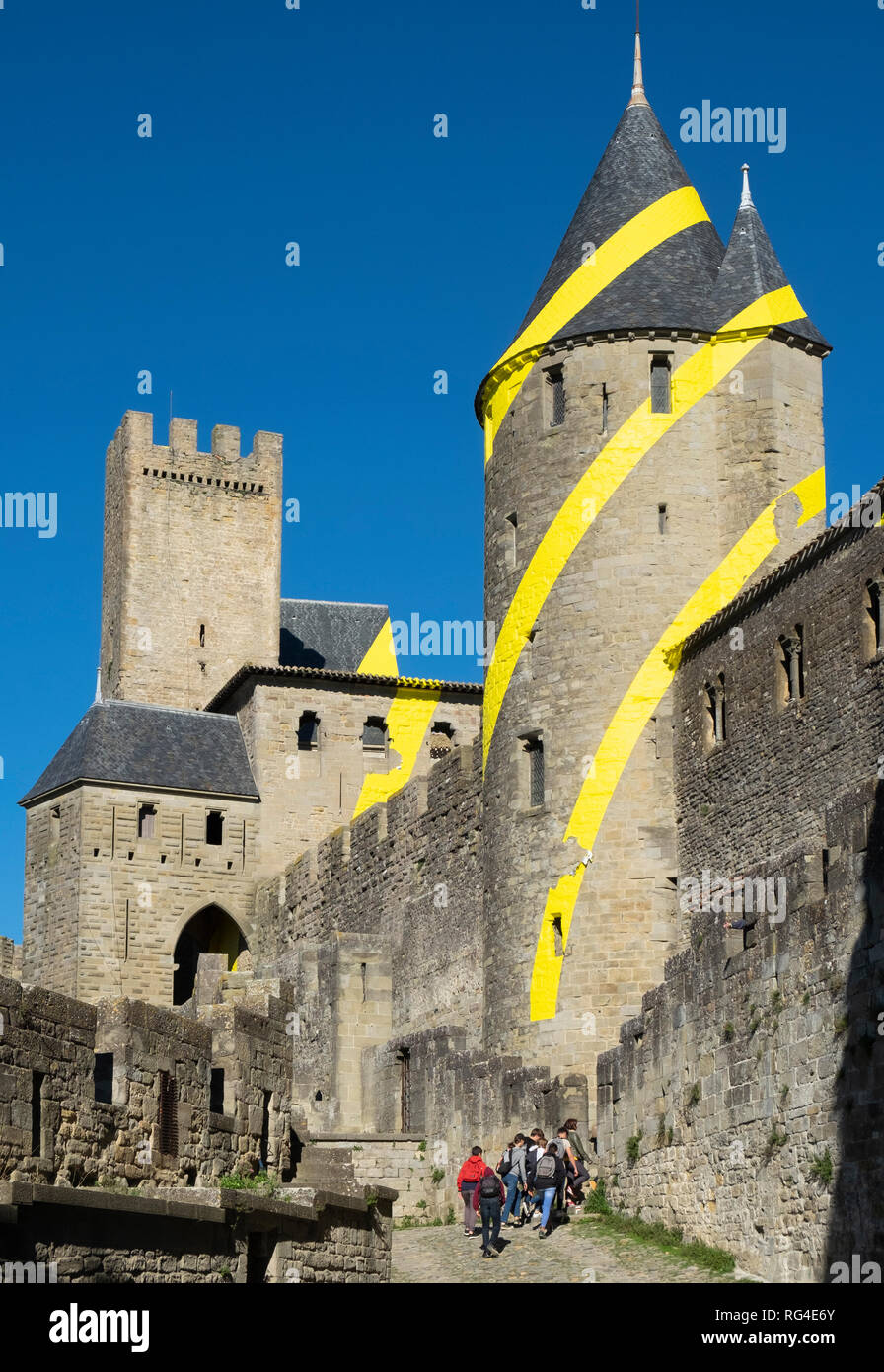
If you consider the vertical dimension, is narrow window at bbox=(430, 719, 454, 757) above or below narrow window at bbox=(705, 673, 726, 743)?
above

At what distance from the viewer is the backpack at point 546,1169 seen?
23.6 metres

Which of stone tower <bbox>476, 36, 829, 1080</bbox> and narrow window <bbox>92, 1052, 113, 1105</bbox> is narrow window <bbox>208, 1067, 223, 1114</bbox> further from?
stone tower <bbox>476, 36, 829, 1080</bbox>

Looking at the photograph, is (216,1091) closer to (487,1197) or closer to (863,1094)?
(487,1197)

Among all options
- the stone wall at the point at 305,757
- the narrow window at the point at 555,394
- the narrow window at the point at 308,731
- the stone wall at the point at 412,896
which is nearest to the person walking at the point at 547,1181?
the stone wall at the point at 412,896

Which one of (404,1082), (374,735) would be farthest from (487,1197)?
(374,735)

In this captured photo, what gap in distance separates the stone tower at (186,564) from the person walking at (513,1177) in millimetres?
29255

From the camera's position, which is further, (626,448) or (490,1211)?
(626,448)

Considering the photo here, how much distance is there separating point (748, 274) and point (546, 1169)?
42.1ft

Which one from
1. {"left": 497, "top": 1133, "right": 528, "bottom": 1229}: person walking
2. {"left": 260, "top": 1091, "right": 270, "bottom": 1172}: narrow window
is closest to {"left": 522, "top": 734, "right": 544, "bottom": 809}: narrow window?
{"left": 497, "top": 1133, "right": 528, "bottom": 1229}: person walking

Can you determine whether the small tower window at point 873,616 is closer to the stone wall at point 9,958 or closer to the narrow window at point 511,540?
the narrow window at point 511,540

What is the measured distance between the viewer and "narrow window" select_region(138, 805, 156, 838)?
139 feet

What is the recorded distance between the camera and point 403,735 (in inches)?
1768

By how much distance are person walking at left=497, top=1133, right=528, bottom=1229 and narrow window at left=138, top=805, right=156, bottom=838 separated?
1867cm

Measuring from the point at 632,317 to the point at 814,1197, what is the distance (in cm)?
1419
